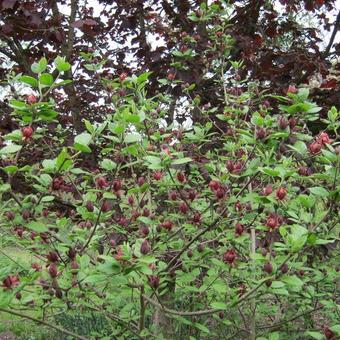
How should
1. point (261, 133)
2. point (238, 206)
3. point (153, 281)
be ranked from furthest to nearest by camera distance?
point (238, 206)
point (153, 281)
point (261, 133)

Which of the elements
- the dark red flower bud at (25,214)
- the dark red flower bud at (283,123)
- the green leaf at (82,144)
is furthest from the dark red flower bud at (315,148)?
the dark red flower bud at (25,214)

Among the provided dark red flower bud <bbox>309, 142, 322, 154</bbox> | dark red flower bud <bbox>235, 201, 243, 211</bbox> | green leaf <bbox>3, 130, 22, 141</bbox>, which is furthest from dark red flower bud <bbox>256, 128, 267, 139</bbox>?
green leaf <bbox>3, 130, 22, 141</bbox>

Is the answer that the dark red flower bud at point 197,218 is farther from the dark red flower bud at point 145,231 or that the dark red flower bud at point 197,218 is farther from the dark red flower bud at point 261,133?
the dark red flower bud at point 261,133

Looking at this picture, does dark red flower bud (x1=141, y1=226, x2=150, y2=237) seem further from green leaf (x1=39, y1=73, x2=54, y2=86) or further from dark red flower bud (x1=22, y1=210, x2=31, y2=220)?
green leaf (x1=39, y1=73, x2=54, y2=86)

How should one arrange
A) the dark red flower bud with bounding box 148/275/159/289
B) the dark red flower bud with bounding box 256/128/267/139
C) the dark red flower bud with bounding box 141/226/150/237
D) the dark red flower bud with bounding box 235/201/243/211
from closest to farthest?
the dark red flower bud with bounding box 256/128/267/139, the dark red flower bud with bounding box 148/275/159/289, the dark red flower bud with bounding box 141/226/150/237, the dark red flower bud with bounding box 235/201/243/211

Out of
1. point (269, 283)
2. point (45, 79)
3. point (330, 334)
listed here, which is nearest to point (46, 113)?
point (45, 79)

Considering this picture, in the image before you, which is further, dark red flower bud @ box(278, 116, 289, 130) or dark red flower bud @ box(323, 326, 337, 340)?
dark red flower bud @ box(323, 326, 337, 340)

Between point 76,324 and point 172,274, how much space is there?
1.67 metres

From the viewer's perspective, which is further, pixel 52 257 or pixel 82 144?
pixel 52 257

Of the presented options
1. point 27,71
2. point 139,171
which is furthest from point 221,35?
point 27,71

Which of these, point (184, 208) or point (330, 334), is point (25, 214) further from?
point (330, 334)

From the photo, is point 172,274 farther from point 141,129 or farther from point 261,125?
point 261,125

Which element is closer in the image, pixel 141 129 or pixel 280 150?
pixel 280 150

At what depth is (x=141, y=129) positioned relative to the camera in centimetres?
227
